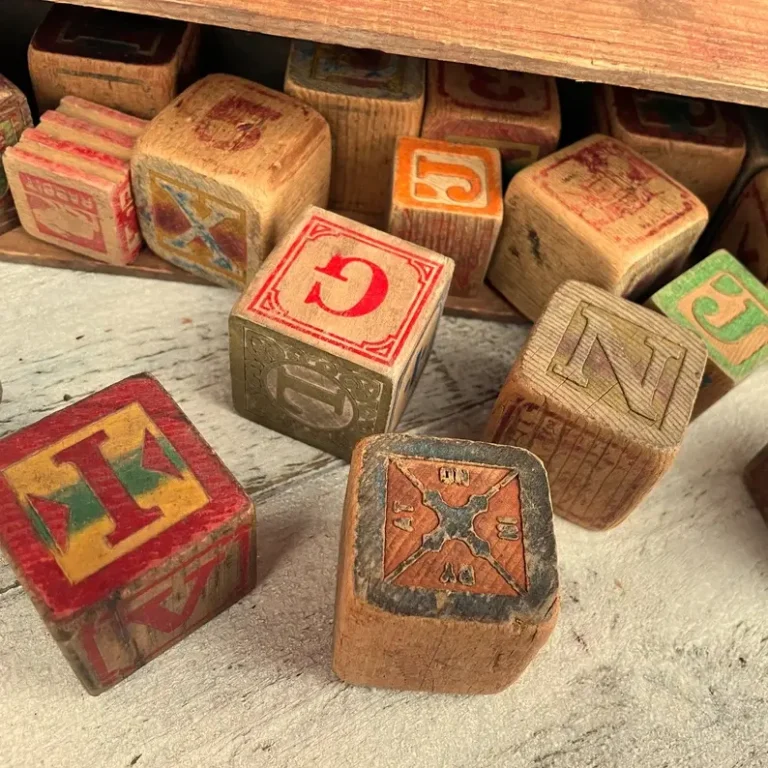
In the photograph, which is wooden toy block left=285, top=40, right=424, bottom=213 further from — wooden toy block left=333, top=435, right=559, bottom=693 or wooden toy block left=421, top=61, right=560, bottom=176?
wooden toy block left=333, top=435, right=559, bottom=693

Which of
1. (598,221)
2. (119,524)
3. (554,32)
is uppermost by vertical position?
(554,32)

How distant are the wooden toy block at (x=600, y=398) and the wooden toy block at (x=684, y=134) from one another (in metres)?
0.32

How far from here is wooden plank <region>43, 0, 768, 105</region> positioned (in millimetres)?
949

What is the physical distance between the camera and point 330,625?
0.98 m

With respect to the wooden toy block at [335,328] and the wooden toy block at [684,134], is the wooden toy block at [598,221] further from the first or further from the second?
the wooden toy block at [335,328]

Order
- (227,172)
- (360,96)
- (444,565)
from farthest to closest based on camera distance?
(360,96), (227,172), (444,565)

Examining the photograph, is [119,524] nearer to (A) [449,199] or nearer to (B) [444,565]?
(B) [444,565]

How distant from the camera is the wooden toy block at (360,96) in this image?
1.17m

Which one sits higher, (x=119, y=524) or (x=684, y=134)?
(x=684, y=134)

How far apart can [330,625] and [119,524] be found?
299mm

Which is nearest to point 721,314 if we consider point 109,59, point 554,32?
point 554,32

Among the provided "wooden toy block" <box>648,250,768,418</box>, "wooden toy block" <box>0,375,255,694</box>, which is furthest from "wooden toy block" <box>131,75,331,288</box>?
"wooden toy block" <box>648,250,768,418</box>

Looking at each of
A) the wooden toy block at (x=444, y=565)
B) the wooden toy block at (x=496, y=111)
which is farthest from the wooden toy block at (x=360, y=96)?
the wooden toy block at (x=444, y=565)

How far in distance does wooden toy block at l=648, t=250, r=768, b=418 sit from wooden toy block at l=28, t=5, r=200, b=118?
29.3 inches
